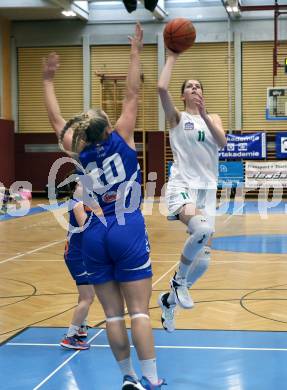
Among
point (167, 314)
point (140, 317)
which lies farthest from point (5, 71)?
point (140, 317)

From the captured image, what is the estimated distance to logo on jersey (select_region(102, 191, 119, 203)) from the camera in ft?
10.8

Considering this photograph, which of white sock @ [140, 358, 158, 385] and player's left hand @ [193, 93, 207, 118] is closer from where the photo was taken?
white sock @ [140, 358, 158, 385]

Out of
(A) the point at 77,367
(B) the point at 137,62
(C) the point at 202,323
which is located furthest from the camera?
(C) the point at 202,323

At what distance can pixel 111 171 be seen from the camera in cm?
327

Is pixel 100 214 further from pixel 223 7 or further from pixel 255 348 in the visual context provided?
pixel 223 7

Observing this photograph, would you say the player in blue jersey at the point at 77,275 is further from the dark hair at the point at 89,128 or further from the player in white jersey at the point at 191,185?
the dark hair at the point at 89,128

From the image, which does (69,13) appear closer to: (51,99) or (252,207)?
(252,207)

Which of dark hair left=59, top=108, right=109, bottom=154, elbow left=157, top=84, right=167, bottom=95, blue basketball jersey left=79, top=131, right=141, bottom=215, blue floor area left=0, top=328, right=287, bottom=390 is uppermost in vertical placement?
elbow left=157, top=84, right=167, bottom=95

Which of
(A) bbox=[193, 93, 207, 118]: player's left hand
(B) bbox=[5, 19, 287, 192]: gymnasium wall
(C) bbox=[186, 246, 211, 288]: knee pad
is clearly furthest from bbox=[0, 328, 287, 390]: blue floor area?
(B) bbox=[5, 19, 287, 192]: gymnasium wall

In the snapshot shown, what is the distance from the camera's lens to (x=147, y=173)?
2209cm

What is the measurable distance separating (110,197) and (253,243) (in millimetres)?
7380

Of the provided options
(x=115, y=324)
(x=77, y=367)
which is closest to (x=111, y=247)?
(x=115, y=324)

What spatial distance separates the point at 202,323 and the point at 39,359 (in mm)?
1549

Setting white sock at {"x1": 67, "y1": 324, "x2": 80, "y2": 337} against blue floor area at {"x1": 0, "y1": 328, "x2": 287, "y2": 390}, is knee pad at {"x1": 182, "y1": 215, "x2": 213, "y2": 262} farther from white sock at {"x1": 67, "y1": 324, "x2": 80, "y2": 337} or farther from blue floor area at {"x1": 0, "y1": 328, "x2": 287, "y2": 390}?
white sock at {"x1": 67, "y1": 324, "x2": 80, "y2": 337}
